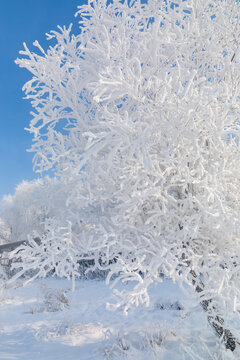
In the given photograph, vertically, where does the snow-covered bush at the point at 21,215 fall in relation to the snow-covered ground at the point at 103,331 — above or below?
above

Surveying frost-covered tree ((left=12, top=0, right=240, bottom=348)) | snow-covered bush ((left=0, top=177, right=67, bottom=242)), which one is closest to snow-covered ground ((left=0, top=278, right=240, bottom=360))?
frost-covered tree ((left=12, top=0, right=240, bottom=348))

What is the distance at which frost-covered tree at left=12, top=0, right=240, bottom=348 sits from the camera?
126 inches

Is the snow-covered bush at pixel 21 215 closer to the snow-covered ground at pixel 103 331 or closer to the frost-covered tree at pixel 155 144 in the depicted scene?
the snow-covered ground at pixel 103 331

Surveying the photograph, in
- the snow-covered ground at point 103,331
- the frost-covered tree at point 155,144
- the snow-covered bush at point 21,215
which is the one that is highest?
the snow-covered bush at point 21,215

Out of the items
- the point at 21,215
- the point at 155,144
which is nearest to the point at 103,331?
the point at 155,144

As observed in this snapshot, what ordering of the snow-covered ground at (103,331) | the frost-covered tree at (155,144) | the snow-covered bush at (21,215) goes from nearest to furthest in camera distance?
the frost-covered tree at (155,144) → the snow-covered ground at (103,331) → the snow-covered bush at (21,215)

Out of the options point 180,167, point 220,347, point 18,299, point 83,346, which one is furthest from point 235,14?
point 18,299

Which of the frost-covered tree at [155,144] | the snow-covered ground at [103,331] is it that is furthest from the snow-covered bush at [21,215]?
the frost-covered tree at [155,144]

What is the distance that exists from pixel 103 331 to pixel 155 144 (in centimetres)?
453

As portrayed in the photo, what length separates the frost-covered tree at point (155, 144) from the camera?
320 cm

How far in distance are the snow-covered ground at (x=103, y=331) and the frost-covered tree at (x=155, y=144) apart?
0.84m

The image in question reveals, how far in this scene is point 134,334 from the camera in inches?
233

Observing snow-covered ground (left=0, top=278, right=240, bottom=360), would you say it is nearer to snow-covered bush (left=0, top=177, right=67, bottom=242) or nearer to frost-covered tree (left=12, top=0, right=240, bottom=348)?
frost-covered tree (left=12, top=0, right=240, bottom=348)

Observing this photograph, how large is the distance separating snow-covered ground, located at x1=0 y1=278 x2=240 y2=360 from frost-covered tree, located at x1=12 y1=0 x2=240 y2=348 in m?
0.84
